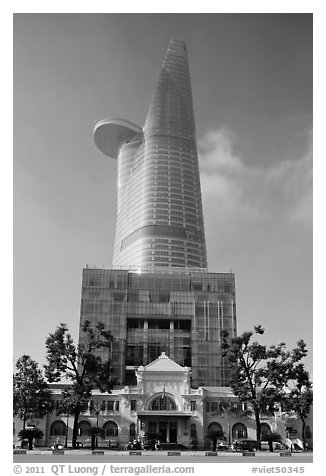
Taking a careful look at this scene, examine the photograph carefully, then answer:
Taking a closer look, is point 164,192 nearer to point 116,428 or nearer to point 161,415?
point 116,428

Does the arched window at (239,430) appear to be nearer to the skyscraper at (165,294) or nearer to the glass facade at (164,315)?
the skyscraper at (165,294)

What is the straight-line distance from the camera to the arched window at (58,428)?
63.5 meters

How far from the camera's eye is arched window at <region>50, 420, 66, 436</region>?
6350 cm

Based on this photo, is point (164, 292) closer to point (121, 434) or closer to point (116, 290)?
point (116, 290)

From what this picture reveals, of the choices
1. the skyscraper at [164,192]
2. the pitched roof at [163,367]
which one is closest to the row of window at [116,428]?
the pitched roof at [163,367]

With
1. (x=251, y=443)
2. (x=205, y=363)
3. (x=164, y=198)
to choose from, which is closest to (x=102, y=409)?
(x=251, y=443)

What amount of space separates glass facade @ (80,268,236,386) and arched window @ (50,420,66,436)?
33.7 metres

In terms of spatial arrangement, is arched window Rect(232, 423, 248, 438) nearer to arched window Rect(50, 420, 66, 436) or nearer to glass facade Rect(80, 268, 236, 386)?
arched window Rect(50, 420, 66, 436)

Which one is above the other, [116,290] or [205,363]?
[116,290]

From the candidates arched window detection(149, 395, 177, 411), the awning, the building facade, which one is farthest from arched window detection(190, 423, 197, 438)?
arched window detection(149, 395, 177, 411)

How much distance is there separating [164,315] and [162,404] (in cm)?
3920

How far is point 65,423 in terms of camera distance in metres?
64.0

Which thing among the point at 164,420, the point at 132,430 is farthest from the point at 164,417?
the point at 132,430
